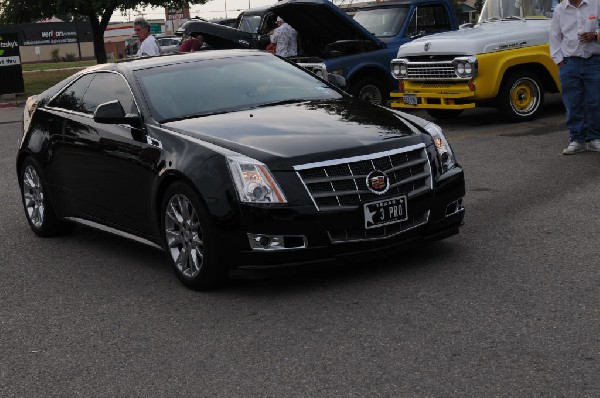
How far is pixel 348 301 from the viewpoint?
5.95m

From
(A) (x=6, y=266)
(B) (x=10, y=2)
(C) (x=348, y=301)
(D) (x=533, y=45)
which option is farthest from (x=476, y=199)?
(B) (x=10, y=2)

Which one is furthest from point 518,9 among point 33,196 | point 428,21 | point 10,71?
point 10,71

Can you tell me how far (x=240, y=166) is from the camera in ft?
20.3

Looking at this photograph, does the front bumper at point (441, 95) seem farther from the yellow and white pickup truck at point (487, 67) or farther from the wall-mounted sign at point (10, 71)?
the wall-mounted sign at point (10, 71)

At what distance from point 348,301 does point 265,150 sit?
1076mm

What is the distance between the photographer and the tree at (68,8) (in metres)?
34.5

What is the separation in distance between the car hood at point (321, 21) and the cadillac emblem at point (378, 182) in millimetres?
9873

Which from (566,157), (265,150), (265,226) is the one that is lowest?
(566,157)

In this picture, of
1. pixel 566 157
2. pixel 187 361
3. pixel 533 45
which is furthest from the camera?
pixel 533 45

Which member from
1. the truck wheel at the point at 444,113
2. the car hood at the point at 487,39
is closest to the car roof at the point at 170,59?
the car hood at the point at 487,39

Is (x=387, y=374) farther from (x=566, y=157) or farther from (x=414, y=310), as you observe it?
(x=566, y=157)

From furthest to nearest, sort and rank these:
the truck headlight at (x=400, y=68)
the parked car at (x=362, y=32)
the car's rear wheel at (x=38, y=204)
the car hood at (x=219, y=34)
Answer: the car hood at (x=219, y=34) → the parked car at (x=362, y=32) → the truck headlight at (x=400, y=68) → the car's rear wheel at (x=38, y=204)

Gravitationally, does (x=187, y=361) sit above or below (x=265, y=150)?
below

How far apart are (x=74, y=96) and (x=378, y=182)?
10.5ft
